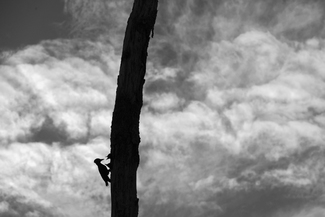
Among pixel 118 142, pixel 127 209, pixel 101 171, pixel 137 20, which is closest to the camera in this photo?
pixel 127 209

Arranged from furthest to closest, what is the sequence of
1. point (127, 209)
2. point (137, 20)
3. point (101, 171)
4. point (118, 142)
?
point (137, 20) → point (101, 171) → point (118, 142) → point (127, 209)

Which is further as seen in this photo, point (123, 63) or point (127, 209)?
point (123, 63)

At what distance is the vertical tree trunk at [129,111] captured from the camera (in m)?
5.23

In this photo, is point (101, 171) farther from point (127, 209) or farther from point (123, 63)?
point (123, 63)

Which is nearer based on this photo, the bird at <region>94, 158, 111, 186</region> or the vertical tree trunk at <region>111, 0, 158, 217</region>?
the vertical tree trunk at <region>111, 0, 158, 217</region>

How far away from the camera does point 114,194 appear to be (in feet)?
17.3

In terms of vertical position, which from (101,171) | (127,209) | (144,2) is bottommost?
(127,209)

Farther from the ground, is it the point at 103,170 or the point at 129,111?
the point at 129,111

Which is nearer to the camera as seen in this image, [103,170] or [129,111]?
[129,111]

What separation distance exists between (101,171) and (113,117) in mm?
860

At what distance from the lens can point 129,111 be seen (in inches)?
223

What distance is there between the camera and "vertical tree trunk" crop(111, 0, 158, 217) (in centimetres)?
523

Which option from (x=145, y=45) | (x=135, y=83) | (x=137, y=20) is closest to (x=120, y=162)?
(x=135, y=83)

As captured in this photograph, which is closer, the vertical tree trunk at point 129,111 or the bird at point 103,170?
the vertical tree trunk at point 129,111
